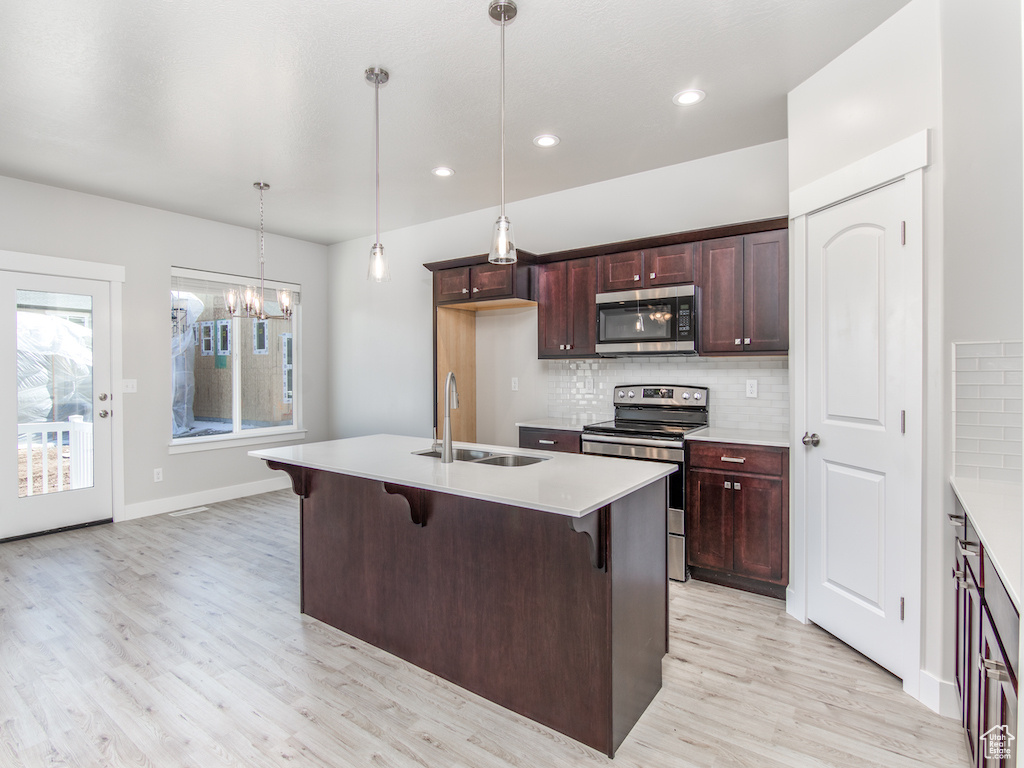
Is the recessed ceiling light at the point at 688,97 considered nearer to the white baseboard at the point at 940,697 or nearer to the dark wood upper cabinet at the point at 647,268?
the dark wood upper cabinet at the point at 647,268

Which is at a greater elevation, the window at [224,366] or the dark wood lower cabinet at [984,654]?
the window at [224,366]

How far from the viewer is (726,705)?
209 cm

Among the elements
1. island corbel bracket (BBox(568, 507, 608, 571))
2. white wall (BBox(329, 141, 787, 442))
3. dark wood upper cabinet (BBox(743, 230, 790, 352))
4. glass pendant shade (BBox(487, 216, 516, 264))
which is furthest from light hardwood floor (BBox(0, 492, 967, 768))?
white wall (BBox(329, 141, 787, 442))

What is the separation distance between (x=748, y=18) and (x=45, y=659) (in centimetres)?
411

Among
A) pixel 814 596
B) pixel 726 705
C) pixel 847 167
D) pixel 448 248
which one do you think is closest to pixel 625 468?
pixel 726 705

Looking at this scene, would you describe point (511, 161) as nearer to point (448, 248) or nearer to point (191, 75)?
point (448, 248)

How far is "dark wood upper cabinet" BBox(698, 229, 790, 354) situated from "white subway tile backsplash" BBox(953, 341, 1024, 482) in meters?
1.09

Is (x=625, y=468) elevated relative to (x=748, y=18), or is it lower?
lower

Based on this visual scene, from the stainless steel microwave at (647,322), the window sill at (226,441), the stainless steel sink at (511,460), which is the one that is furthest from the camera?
the window sill at (226,441)

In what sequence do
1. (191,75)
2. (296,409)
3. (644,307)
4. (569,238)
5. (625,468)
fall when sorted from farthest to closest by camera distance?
(296,409) < (569,238) < (644,307) < (191,75) < (625,468)

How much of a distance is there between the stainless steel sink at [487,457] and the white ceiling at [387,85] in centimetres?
185

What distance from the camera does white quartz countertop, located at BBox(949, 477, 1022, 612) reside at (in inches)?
43.5

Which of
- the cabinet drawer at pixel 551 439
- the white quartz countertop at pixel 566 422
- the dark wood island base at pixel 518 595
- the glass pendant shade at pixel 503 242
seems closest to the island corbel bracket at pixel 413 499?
the dark wood island base at pixel 518 595

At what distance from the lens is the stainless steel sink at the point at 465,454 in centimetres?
266
